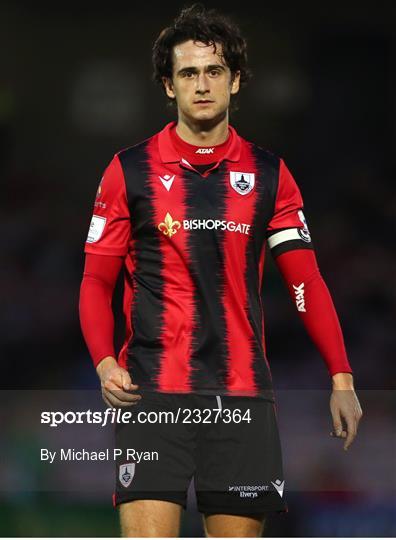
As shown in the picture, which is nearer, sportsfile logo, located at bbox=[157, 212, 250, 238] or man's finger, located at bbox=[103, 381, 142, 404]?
man's finger, located at bbox=[103, 381, 142, 404]

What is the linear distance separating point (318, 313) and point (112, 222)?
0.83 metres

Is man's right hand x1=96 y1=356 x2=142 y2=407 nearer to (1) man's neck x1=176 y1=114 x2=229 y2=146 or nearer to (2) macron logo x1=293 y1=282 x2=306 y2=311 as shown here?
(2) macron logo x1=293 y1=282 x2=306 y2=311

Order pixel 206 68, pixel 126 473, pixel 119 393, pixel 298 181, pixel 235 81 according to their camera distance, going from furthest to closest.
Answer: pixel 298 181 < pixel 235 81 < pixel 206 68 < pixel 126 473 < pixel 119 393

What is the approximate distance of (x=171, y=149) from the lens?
410 centimetres

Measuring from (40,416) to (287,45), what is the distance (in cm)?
406

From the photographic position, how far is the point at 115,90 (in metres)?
8.93

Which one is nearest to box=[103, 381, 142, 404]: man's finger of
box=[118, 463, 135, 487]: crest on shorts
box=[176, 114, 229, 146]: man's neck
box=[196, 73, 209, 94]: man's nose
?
box=[118, 463, 135, 487]: crest on shorts

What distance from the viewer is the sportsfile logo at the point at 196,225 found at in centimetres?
394

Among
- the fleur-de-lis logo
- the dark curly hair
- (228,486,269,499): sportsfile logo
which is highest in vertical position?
the dark curly hair

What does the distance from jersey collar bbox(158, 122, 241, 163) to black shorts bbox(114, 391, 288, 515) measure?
872mm

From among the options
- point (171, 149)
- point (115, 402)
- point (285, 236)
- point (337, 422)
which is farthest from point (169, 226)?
point (337, 422)

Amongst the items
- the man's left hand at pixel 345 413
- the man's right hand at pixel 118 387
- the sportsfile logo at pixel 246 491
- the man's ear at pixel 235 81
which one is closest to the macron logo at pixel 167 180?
the man's ear at pixel 235 81

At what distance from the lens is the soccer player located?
387 cm

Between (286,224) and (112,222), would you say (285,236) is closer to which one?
(286,224)
